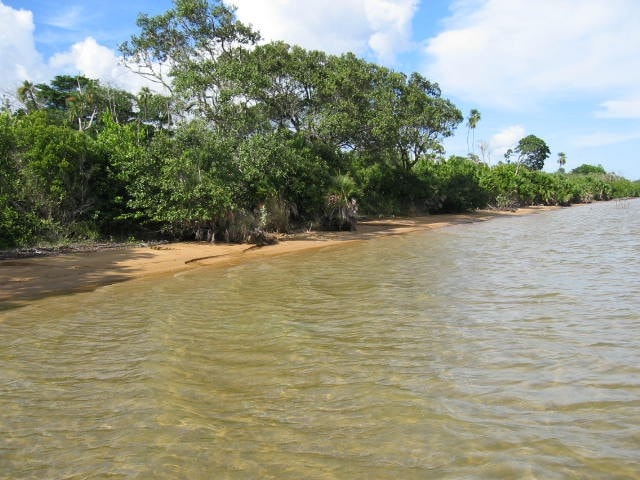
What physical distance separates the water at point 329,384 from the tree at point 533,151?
9596cm

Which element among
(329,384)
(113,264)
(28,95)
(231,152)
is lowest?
(329,384)

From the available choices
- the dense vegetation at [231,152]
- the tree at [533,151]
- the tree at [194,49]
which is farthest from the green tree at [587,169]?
the tree at [194,49]

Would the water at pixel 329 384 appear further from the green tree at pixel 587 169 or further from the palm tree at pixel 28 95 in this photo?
the green tree at pixel 587 169

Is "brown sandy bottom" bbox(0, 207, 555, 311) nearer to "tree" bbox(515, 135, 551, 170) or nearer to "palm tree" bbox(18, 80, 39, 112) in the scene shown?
"palm tree" bbox(18, 80, 39, 112)

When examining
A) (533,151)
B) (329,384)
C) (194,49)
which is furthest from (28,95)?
(533,151)

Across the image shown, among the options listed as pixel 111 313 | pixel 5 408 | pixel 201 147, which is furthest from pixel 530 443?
pixel 201 147

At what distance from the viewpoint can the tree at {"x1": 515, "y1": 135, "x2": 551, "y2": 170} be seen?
95062mm

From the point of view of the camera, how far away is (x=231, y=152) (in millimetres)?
16828

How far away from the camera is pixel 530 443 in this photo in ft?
10.6

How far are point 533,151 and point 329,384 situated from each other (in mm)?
102793

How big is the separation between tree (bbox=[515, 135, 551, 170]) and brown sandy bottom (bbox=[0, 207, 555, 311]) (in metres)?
88.3

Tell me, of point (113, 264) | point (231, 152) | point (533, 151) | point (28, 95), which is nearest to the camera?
point (113, 264)

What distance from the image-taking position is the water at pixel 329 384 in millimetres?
3111

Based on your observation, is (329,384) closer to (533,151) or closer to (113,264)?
(113,264)
